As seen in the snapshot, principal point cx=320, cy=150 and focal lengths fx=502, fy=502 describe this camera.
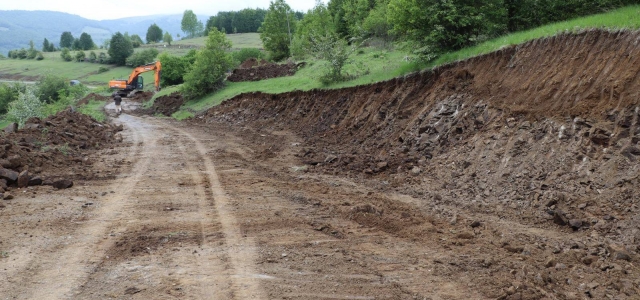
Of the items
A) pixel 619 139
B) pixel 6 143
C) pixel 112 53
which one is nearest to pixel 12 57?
pixel 112 53

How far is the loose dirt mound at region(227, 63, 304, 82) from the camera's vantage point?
38.3 meters

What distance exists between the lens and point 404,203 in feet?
35.0

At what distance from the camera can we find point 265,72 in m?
39.7

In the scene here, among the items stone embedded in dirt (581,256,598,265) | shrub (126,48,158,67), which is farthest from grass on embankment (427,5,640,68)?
shrub (126,48,158,67)

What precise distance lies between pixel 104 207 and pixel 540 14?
15724 mm

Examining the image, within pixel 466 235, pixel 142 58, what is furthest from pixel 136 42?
pixel 466 235

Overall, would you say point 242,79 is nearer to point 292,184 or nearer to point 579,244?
point 292,184

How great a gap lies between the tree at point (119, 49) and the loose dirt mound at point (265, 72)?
232ft

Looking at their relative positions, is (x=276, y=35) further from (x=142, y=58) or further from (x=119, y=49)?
(x=119, y=49)

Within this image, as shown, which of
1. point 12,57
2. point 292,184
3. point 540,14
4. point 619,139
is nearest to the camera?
point 619,139

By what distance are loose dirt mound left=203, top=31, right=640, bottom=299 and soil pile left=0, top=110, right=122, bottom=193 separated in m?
7.00

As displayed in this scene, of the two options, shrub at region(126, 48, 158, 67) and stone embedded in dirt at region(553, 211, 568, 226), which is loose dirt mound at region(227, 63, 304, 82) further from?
shrub at region(126, 48, 158, 67)

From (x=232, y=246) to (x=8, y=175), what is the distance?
662 cm

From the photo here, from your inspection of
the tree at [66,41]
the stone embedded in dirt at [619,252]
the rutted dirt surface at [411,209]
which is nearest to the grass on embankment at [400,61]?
the rutted dirt surface at [411,209]
